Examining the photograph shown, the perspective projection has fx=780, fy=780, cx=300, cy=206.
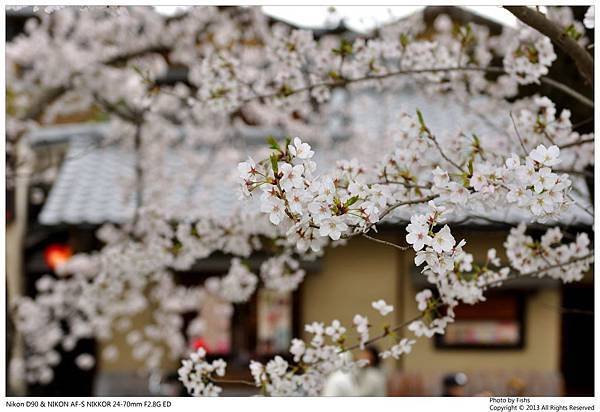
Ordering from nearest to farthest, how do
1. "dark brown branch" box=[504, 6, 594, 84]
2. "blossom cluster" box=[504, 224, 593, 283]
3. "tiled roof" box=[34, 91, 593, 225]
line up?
"dark brown branch" box=[504, 6, 594, 84], "blossom cluster" box=[504, 224, 593, 283], "tiled roof" box=[34, 91, 593, 225]

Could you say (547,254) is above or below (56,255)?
below

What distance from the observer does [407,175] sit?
3.09 metres

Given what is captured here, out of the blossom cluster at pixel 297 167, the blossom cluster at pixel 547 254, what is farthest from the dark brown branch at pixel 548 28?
the blossom cluster at pixel 547 254

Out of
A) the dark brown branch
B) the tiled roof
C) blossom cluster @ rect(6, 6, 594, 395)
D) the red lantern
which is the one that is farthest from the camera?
the red lantern

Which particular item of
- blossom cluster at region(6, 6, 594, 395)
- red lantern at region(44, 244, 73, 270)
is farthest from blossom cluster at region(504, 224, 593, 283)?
red lantern at region(44, 244, 73, 270)

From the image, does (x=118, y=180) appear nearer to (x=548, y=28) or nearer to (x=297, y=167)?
(x=548, y=28)

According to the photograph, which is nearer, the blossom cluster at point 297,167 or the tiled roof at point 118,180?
the blossom cluster at point 297,167

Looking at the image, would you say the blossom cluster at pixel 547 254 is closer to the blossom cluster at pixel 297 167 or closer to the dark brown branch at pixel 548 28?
the blossom cluster at pixel 297 167

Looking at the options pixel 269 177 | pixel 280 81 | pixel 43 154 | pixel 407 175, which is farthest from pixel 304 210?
pixel 43 154

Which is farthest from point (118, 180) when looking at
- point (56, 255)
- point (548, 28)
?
point (548, 28)

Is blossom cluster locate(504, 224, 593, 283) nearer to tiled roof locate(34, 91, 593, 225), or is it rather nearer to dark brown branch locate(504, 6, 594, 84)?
dark brown branch locate(504, 6, 594, 84)

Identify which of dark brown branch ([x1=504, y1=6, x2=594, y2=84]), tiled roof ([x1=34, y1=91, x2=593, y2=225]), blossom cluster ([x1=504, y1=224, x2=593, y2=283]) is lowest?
blossom cluster ([x1=504, y1=224, x2=593, y2=283])
